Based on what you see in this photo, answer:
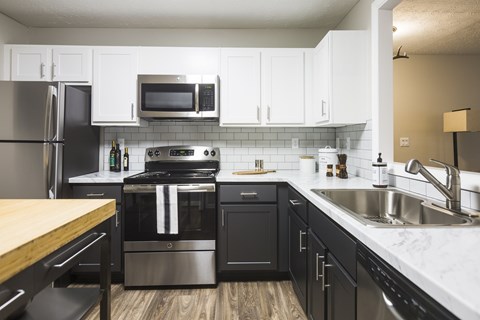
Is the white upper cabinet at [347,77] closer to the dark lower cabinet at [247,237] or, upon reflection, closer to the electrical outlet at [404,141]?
the dark lower cabinet at [247,237]

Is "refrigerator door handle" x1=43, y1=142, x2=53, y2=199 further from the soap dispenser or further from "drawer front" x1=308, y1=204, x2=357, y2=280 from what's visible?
the soap dispenser

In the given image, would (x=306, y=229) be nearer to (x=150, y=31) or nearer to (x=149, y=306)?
(x=149, y=306)

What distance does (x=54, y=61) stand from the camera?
2.73 metres

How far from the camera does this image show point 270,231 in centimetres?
248

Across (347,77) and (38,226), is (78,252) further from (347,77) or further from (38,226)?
(347,77)

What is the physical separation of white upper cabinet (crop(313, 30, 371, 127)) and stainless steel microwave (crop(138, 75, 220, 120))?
100 cm

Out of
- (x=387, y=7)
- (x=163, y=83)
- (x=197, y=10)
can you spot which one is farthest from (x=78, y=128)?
(x=387, y=7)

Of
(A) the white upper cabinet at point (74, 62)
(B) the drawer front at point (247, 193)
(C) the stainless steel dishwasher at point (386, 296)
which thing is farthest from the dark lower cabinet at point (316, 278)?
(A) the white upper cabinet at point (74, 62)

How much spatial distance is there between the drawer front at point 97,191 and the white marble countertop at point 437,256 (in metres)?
1.87

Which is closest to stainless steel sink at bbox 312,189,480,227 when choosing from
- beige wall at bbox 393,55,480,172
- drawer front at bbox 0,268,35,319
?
drawer front at bbox 0,268,35,319

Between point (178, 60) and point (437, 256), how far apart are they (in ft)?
8.34

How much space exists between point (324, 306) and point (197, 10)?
2.57 m

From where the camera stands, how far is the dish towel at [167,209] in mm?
2363

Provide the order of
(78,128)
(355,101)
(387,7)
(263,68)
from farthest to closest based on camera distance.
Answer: (263,68)
(78,128)
(355,101)
(387,7)
